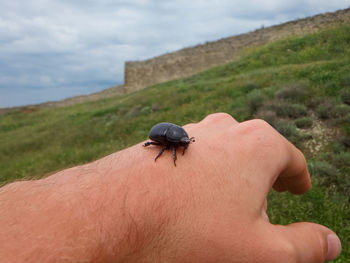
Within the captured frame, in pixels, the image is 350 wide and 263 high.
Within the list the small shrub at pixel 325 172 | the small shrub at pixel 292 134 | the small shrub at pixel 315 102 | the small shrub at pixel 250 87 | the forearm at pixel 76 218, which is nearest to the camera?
the forearm at pixel 76 218

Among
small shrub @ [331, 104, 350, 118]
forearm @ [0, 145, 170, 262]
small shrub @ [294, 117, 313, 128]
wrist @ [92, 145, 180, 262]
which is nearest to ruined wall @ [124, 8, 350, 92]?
small shrub @ [331, 104, 350, 118]

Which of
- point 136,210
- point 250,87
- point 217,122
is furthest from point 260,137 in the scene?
point 250,87

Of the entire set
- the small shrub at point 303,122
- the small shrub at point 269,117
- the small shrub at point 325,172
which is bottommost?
the small shrub at point 325,172

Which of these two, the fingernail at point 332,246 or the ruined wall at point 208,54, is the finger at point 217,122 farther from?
the ruined wall at point 208,54

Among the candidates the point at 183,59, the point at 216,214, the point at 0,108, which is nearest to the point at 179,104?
the point at 216,214

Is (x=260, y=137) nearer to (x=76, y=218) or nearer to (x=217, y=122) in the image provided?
(x=217, y=122)

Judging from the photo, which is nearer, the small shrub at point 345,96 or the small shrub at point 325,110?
the small shrub at point 325,110

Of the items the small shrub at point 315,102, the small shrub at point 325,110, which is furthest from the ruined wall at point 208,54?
the small shrub at point 325,110
